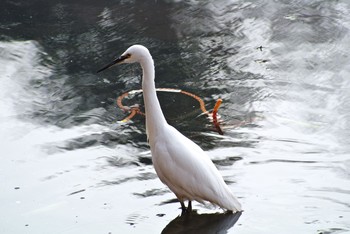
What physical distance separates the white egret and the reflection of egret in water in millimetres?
71

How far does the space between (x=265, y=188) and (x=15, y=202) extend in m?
1.90

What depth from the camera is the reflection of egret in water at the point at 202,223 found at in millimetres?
4781

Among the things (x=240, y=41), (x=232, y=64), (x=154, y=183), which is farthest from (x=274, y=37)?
(x=154, y=183)

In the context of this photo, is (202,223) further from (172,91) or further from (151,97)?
(172,91)

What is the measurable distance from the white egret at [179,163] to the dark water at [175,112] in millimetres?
183

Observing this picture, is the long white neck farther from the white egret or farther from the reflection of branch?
the reflection of branch

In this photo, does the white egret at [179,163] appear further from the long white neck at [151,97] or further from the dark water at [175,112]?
the dark water at [175,112]

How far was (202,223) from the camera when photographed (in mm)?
4875

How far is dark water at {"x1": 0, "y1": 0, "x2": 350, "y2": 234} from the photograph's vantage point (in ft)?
16.5

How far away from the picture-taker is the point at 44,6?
9.84 metres

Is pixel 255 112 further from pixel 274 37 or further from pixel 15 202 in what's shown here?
pixel 15 202

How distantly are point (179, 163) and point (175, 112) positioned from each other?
6.18ft

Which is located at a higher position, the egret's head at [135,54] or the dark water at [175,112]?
the egret's head at [135,54]

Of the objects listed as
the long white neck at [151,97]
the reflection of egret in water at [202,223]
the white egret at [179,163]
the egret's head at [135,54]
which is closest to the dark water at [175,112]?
the reflection of egret in water at [202,223]
